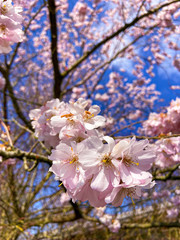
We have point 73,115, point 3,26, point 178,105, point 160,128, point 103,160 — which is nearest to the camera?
point 103,160

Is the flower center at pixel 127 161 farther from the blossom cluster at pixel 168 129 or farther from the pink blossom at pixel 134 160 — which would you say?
the blossom cluster at pixel 168 129

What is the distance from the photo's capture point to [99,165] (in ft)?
2.86

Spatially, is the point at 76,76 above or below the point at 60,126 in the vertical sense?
above

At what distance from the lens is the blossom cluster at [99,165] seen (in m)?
0.84

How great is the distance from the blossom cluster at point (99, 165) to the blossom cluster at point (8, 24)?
2.31 feet

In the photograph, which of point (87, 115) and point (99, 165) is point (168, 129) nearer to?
point (87, 115)

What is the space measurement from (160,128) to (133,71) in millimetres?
6237

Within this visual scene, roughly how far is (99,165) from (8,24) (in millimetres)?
1003

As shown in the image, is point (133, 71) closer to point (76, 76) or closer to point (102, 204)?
point (76, 76)

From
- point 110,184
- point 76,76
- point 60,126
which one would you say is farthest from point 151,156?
point 76,76

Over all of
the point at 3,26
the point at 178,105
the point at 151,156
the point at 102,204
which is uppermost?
the point at 3,26

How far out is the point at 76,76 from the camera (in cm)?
821

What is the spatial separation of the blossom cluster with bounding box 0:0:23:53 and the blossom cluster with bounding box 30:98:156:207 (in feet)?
2.31

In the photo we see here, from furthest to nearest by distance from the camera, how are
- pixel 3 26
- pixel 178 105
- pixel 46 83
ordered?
pixel 46 83 < pixel 178 105 < pixel 3 26
